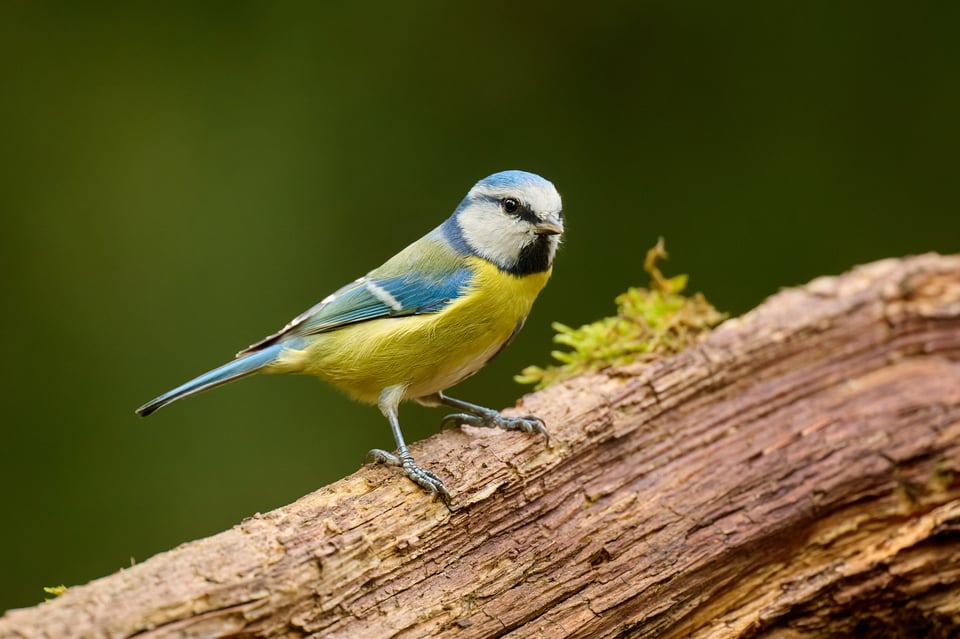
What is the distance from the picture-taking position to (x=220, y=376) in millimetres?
2248

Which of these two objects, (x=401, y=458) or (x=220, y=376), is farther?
(x=220, y=376)

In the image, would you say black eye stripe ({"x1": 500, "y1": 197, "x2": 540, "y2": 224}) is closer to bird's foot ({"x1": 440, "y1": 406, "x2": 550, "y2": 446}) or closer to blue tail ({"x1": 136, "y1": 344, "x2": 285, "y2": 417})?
bird's foot ({"x1": 440, "y1": 406, "x2": 550, "y2": 446})

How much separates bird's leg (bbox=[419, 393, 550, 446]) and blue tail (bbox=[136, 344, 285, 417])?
502mm

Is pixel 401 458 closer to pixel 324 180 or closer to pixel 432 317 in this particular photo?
pixel 432 317

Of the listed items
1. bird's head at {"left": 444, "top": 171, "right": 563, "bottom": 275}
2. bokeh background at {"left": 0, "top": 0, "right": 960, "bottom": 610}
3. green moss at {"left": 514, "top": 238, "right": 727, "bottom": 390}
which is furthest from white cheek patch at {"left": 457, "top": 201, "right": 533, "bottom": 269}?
bokeh background at {"left": 0, "top": 0, "right": 960, "bottom": 610}

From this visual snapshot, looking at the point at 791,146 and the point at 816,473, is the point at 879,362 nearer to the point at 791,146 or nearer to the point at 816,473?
the point at 816,473

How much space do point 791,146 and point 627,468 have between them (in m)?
2.42

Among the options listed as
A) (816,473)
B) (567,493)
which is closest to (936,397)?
(816,473)

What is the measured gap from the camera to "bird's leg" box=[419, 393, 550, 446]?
2.29m

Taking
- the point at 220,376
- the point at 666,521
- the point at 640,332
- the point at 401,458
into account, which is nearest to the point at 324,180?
the point at 640,332

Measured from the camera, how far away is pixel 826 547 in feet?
7.48

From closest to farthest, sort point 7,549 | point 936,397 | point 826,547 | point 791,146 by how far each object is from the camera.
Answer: point 826,547
point 936,397
point 7,549
point 791,146

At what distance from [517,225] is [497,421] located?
1.68 ft

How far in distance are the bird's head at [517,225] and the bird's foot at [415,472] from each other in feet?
1.80
